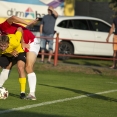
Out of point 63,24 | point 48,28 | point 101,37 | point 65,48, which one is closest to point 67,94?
point 48,28

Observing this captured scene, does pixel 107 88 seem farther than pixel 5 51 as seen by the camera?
Yes

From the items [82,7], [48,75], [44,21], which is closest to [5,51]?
[48,75]

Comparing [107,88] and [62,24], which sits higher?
[62,24]

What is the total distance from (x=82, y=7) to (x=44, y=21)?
13862mm

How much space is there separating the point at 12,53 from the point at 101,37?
1339cm

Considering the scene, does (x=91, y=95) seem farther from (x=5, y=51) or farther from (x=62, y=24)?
(x=62, y=24)

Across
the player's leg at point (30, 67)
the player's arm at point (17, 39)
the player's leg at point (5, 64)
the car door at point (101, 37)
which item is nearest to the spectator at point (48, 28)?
the car door at point (101, 37)

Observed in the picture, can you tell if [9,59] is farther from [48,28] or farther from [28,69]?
[48,28]

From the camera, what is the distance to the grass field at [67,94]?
10875 mm

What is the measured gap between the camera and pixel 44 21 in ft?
71.9

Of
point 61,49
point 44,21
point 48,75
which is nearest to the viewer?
point 48,75

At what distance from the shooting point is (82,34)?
25.2 metres

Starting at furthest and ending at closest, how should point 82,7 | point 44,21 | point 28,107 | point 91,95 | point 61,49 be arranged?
point 82,7, point 61,49, point 44,21, point 91,95, point 28,107

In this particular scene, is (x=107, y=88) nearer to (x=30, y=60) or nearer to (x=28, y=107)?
(x=30, y=60)
